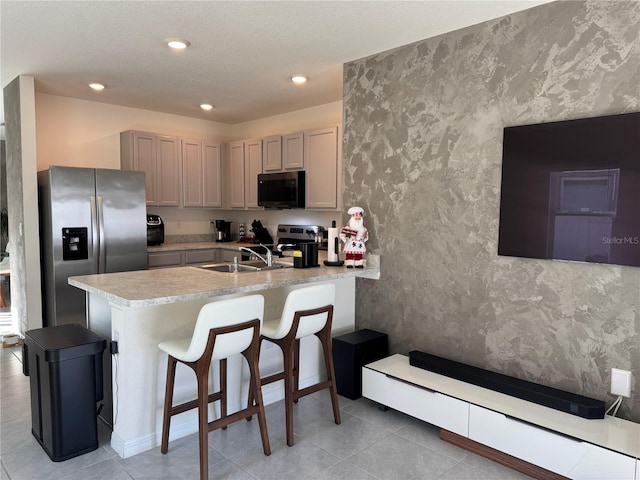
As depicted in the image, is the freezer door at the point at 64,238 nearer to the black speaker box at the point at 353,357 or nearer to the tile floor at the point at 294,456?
the tile floor at the point at 294,456

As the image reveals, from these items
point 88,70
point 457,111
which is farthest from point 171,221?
point 457,111

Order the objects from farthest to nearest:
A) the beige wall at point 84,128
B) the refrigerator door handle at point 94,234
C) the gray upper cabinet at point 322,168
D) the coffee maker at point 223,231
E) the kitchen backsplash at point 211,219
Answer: the coffee maker at point 223,231 → the kitchen backsplash at point 211,219 → the beige wall at point 84,128 → the gray upper cabinet at point 322,168 → the refrigerator door handle at point 94,234

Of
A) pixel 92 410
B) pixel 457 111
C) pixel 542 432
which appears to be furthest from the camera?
pixel 457 111

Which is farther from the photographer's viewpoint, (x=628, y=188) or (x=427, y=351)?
(x=427, y=351)

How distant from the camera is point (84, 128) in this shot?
4.92m

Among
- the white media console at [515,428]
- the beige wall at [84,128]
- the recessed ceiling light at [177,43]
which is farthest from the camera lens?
the beige wall at [84,128]

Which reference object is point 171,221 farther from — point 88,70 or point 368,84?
point 368,84

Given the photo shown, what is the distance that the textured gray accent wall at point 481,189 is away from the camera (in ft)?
7.68

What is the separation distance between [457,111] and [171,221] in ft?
13.5

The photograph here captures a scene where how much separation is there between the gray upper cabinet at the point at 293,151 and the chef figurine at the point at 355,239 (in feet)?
5.30

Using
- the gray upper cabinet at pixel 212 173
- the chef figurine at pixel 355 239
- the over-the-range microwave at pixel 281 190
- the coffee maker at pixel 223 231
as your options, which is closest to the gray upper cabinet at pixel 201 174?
the gray upper cabinet at pixel 212 173

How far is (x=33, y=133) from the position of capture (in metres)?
4.05

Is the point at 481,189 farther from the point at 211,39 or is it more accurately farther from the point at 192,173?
the point at 192,173

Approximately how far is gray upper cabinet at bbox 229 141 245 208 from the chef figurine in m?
2.64
